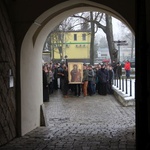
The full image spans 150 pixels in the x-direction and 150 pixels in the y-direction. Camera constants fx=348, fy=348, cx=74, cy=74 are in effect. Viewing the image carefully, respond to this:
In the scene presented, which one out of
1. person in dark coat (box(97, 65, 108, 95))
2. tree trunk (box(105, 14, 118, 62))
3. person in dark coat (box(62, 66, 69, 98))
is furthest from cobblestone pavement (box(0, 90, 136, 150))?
tree trunk (box(105, 14, 118, 62))

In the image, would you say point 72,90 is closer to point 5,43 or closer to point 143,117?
point 5,43

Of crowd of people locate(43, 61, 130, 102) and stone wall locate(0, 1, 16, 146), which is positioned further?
crowd of people locate(43, 61, 130, 102)

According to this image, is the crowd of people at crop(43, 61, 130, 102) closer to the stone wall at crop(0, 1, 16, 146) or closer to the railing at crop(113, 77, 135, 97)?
the railing at crop(113, 77, 135, 97)

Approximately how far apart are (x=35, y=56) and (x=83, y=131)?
2354 millimetres

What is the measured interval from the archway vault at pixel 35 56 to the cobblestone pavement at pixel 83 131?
1.49 feet

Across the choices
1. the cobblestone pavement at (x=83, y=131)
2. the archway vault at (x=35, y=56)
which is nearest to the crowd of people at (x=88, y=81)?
the cobblestone pavement at (x=83, y=131)

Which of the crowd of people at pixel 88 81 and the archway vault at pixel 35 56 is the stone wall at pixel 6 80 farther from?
the crowd of people at pixel 88 81

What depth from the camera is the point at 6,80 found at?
7.13 metres

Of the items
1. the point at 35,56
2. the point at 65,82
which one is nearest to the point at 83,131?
the point at 35,56

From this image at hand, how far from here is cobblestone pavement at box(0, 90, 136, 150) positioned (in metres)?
6.86

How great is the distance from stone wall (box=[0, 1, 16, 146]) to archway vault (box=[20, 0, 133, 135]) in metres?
0.40

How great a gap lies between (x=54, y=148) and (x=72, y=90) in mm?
12717

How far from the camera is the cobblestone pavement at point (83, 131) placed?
6855mm

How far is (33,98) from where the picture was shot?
9.01 m
